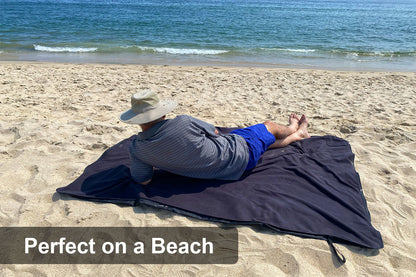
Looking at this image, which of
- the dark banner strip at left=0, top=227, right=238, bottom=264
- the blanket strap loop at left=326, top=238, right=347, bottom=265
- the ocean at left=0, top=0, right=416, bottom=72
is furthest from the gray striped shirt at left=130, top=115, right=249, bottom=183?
the ocean at left=0, top=0, right=416, bottom=72

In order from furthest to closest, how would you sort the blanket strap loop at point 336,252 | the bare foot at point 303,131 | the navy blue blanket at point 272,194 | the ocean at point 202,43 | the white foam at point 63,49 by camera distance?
the white foam at point 63,49, the ocean at point 202,43, the bare foot at point 303,131, the navy blue blanket at point 272,194, the blanket strap loop at point 336,252

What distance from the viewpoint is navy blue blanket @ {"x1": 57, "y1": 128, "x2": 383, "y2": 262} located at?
2.71 m

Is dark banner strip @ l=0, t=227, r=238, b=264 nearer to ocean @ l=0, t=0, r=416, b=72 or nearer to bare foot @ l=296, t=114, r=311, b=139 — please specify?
bare foot @ l=296, t=114, r=311, b=139

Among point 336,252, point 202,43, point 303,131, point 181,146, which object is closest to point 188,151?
point 181,146

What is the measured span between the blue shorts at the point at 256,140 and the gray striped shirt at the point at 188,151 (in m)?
0.11

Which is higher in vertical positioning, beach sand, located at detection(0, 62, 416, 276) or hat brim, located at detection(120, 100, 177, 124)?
hat brim, located at detection(120, 100, 177, 124)

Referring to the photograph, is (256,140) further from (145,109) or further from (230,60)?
(230,60)

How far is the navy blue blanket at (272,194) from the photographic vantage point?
271cm

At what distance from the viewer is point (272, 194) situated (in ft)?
10.2

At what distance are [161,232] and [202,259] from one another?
471mm

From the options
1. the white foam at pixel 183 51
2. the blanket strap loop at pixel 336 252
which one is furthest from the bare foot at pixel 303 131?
the white foam at pixel 183 51

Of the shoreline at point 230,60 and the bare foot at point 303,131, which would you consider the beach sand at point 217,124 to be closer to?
the bare foot at point 303,131

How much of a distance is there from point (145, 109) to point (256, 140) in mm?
1412

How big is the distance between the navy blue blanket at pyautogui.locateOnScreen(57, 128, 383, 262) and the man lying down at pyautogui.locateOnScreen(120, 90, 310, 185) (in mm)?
182
